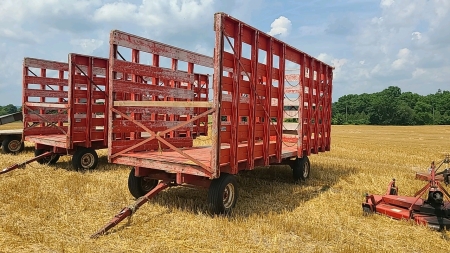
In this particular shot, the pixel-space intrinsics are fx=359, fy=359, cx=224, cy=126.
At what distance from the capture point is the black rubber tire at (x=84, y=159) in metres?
8.77

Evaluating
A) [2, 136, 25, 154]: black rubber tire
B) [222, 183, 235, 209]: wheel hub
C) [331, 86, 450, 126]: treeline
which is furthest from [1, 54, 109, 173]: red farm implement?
[331, 86, 450, 126]: treeline

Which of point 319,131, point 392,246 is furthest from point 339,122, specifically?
point 392,246

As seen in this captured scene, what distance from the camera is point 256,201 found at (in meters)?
6.36

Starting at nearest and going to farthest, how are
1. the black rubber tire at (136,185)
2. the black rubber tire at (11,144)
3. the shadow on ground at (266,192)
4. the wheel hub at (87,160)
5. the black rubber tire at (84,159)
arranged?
the shadow on ground at (266,192)
the black rubber tire at (136,185)
the black rubber tire at (84,159)
the wheel hub at (87,160)
the black rubber tire at (11,144)

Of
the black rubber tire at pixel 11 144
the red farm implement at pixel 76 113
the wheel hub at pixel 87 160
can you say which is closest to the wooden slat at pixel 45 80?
the red farm implement at pixel 76 113

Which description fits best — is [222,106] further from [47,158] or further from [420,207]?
[47,158]

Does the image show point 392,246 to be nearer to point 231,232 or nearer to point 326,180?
point 231,232

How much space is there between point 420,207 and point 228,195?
291 centimetres

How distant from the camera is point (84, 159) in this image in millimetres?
8953

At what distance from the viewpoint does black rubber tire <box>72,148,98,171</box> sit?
8.77m

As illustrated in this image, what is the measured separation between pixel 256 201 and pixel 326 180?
2962 mm

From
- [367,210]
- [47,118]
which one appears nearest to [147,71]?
[367,210]

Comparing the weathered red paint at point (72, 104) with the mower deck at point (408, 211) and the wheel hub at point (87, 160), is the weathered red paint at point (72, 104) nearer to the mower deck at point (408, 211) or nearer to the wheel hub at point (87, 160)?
the wheel hub at point (87, 160)

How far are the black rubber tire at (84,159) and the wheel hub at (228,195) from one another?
191 inches
